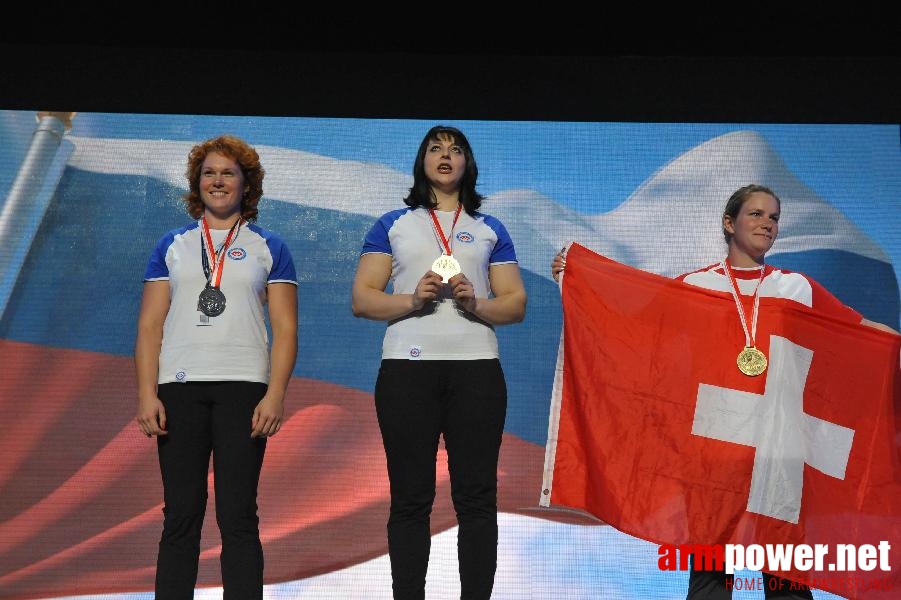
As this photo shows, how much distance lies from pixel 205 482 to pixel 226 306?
0.41 m

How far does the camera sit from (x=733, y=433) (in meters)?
2.49

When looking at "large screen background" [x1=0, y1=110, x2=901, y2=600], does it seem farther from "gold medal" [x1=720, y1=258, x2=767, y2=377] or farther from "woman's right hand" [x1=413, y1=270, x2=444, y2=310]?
"woman's right hand" [x1=413, y1=270, x2=444, y2=310]

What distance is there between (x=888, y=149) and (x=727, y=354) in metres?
1.41

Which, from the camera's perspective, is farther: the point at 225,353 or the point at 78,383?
the point at 78,383

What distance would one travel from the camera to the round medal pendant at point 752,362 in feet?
8.18

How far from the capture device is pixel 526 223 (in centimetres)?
342

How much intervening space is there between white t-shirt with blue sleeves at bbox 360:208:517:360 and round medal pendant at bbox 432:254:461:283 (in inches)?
2.4

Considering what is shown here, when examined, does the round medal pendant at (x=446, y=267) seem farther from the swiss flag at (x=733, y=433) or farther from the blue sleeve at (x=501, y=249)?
the swiss flag at (x=733, y=433)

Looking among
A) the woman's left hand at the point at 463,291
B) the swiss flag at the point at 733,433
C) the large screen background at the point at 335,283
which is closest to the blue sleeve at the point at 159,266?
the woman's left hand at the point at 463,291

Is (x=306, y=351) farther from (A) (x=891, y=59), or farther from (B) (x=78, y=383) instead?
(A) (x=891, y=59)

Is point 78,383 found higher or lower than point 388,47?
lower

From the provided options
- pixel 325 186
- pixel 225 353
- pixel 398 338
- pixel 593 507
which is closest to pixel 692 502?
pixel 593 507

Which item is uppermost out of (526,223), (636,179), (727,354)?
(636,179)

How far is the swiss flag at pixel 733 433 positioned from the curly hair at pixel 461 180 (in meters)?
0.53
